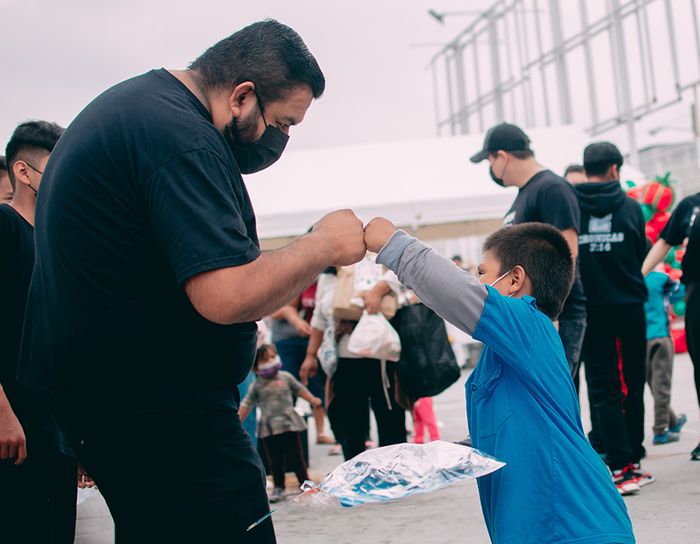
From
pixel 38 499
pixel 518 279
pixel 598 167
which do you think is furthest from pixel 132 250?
pixel 598 167

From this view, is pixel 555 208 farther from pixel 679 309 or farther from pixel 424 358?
pixel 679 309

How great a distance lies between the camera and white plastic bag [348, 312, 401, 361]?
598 centimetres

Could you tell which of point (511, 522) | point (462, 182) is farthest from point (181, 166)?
point (462, 182)

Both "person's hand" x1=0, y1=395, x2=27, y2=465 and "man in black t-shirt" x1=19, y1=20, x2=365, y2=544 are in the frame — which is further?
"person's hand" x1=0, y1=395, x2=27, y2=465

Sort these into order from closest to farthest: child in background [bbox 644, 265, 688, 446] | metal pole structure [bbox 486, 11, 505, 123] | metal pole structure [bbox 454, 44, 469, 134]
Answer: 1. child in background [bbox 644, 265, 688, 446]
2. metal pole structure [bbox 486, 11, 505, 123]
3. metal pole structure [bbox 454, 44, 469, 134]

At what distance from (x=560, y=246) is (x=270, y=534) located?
121cm

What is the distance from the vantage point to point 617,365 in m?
5.58

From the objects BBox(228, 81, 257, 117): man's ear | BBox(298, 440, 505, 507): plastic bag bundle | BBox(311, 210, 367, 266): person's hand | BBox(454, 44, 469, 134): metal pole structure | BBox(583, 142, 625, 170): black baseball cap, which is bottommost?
BBox(298, 440, 505, 507): plastic bag bundle

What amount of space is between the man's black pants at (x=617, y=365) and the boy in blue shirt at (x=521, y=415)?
3203 millimetres

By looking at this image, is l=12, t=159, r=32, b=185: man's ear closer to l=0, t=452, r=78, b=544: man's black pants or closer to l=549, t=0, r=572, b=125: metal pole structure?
l=0, t=452, r=78, b=544: man's black pants

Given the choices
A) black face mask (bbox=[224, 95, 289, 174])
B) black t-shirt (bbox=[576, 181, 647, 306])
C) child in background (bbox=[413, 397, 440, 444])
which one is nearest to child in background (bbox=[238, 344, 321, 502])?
child in background (bbox=[413, 397, 440, 444])

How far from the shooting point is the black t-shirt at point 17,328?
9.86 feet

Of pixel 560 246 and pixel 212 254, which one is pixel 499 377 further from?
pixel 212 254

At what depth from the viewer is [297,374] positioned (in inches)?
332
